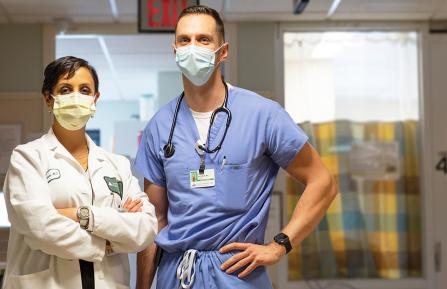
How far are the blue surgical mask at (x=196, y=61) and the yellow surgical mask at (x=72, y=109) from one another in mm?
277

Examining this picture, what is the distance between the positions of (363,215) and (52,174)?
2.83 m

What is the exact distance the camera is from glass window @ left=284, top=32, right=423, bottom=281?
3902mm

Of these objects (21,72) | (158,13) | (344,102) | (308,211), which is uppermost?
(158,13)

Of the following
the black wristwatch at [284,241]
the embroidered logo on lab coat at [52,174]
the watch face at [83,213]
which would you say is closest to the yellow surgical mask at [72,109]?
the embroidered logo on lab coat at [52,174]

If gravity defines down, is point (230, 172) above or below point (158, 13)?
below

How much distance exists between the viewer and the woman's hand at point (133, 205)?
1550mm

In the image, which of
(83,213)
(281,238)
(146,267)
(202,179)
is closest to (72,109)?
(83,213)

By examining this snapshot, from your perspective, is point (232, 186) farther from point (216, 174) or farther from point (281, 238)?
point (281, 238)

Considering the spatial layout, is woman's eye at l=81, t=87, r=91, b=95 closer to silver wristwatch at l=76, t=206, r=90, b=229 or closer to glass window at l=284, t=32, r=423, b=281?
silver wristwatch at l=76, t=206, r=90, b=229

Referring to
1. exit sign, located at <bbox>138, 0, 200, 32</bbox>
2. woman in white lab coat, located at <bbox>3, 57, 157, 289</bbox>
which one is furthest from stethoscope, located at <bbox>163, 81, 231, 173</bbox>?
exit sign, located at <bbox>138, 0, 200, 32</bbox>

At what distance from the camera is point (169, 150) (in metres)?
1.62

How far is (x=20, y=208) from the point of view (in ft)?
4.61

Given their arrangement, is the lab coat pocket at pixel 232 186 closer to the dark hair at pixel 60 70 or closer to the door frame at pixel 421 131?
the dark hair at pixel 60 70

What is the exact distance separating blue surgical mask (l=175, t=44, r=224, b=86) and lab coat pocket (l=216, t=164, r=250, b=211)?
269 millimetres
